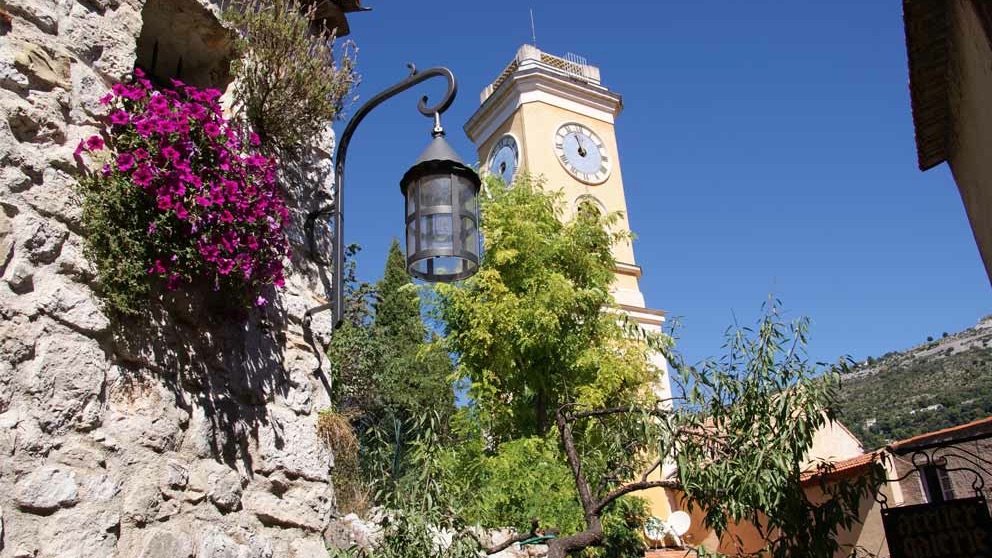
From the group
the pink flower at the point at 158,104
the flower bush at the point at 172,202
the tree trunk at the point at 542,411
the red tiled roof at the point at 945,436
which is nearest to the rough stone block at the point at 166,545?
the flower bush at the point at 172,202

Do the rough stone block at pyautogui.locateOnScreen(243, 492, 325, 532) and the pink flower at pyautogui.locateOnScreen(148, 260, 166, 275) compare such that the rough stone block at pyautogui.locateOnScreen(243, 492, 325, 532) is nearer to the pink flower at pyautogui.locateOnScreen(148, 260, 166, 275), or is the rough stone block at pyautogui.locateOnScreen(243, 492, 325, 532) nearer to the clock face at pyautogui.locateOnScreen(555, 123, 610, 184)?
the pink flower at pyautogui.locateOnScreen(148, 260, 166, 275)

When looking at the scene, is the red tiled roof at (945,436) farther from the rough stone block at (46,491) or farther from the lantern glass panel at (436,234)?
the rough stone block at (46,491)

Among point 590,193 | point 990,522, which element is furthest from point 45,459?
point 590,193

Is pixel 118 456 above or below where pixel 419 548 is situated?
above

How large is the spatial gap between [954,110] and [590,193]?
15.5m

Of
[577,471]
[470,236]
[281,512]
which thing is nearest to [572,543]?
[577,471]

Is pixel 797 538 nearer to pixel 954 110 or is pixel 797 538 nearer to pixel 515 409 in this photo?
pixel 954 110

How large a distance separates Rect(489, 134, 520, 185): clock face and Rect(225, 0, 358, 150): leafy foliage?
17.8 meters

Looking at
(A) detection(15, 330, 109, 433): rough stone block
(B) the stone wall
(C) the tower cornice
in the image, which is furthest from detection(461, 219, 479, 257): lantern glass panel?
(C) the tower cornice

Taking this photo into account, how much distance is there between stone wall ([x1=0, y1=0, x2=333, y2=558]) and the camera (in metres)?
2.52

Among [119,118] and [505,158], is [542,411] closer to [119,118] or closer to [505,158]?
[119,118]

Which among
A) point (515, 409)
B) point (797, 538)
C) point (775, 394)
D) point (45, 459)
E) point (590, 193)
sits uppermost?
point (590, 193)

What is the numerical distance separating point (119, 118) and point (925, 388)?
5742 centimetres

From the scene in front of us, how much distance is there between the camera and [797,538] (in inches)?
129
